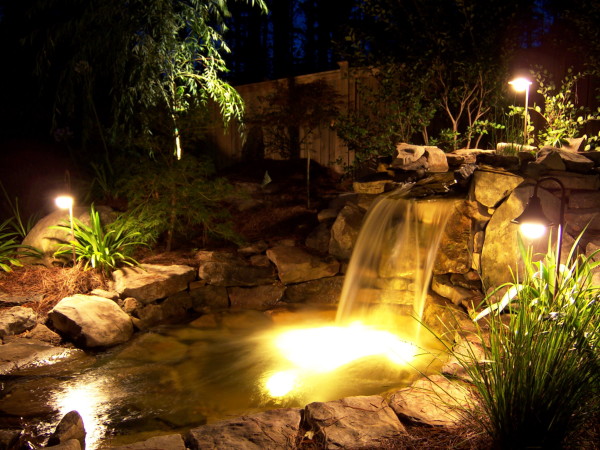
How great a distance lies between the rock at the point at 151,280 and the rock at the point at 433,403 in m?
3.27

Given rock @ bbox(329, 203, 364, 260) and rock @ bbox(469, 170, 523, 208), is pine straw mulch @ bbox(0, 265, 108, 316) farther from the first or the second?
rock @ bbox(469, 170, 523, 208)

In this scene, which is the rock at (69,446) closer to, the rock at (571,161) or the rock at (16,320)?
the rock at (16,320)

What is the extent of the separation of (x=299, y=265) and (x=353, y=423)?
3459mm

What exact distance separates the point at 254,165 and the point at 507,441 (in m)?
8.39

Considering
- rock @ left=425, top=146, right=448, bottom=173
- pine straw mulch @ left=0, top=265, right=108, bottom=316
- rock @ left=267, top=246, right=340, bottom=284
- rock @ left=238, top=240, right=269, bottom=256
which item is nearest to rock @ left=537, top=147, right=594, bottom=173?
rock @ left=425, top=146, right=448, bottom=173

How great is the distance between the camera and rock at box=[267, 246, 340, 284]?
579 centimetres

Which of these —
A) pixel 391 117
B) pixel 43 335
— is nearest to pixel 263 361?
pixel 43 335

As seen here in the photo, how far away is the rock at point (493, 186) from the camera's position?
14.3 ft

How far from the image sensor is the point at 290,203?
25.0 ft

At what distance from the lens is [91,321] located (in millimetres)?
4285

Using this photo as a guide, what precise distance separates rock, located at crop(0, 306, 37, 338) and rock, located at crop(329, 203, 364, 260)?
353 cm

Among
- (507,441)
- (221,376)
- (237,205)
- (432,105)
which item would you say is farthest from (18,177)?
(507,441)

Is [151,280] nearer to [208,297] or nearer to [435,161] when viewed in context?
[208,297]

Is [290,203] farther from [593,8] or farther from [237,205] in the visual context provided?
[593,8]
